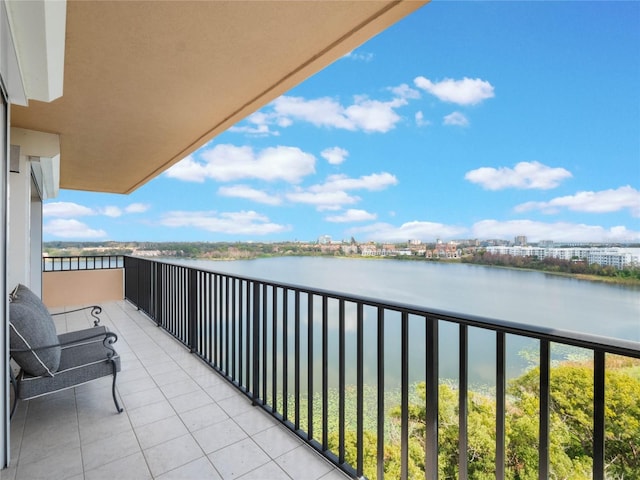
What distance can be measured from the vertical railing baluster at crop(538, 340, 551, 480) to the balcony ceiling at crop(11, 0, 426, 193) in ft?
5.54

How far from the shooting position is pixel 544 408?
1047 mm

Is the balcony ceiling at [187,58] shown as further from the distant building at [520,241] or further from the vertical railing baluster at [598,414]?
the distant building at [520,241]

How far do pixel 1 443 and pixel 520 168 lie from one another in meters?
34.2

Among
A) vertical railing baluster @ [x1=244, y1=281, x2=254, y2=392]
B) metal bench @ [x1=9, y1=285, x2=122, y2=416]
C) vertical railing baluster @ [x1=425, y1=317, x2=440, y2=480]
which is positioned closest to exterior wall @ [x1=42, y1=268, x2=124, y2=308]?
metal bench @ [x1=9, y1=285, x2=122, y2=416]

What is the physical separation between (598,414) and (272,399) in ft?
6.20

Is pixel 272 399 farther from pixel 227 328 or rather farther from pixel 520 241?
pixel 520 241

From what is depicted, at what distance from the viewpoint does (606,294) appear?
1376 centimetres

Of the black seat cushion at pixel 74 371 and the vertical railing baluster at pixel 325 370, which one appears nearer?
the vertical railing baluster at pixel 325 370

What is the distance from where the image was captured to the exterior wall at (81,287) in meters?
6.39

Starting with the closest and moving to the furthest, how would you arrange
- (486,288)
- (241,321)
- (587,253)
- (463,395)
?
(463,395) < (241,321) < (587,253) < (486,288)

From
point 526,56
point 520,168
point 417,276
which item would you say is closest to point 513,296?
point 417,276

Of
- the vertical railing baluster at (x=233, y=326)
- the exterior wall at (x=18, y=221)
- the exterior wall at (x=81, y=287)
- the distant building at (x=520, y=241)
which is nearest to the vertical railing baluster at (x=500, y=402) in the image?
the vertical railing baluster at (x=233, y=326)

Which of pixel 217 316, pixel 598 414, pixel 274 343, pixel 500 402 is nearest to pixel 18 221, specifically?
pixel 217 316

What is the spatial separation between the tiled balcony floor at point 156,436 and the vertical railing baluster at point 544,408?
1.00m
